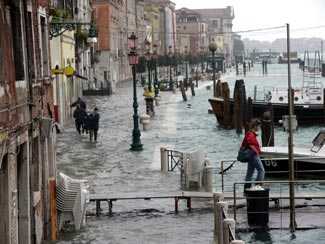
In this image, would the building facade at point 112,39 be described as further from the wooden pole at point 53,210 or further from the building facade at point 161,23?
the wooden pole at point 53,210

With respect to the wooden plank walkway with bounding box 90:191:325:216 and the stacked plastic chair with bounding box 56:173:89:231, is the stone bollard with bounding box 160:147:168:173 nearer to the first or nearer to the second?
the wooden plank walkway with bounding box 90:191:325:216

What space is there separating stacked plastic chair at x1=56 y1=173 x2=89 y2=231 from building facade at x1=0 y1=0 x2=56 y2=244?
42 centimetres

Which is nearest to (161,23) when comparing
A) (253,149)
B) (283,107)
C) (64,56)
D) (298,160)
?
(283,107)

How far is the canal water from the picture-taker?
1540 cm

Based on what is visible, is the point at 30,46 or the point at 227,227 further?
the point at 30,46

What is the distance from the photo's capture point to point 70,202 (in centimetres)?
1582

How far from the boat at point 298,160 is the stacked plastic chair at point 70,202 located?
8.55 meters

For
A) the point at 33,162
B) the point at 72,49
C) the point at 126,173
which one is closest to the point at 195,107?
the point at 72,49

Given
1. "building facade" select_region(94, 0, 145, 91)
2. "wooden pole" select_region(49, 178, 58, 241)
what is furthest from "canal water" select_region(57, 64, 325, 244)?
"building facade" select_region(94, 0, 145, 91)

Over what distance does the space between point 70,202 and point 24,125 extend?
10.0 feet

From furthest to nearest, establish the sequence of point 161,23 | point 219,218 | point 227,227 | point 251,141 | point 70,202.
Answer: point 161,23, point 251,141, point 70,202, point 219,218, point 227,227

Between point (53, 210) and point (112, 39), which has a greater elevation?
point (112, 39)

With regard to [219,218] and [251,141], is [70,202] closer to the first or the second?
[219,218]

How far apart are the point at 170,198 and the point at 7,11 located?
7117 mm
